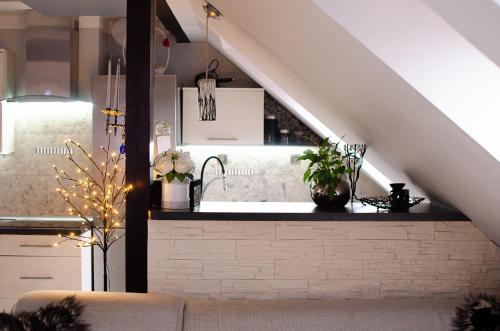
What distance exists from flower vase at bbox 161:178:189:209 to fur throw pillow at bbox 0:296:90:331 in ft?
1.94

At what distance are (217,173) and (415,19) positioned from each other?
12.3 ft

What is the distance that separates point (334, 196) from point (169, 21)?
269cm

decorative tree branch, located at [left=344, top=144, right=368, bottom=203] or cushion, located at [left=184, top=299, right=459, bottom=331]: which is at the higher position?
decorative tree branch, located at [left=344, top=144, right=368, bottom=203]

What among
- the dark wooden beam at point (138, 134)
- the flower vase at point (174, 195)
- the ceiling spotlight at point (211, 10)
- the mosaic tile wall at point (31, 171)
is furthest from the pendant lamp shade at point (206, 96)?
the mosaic tile wall at point (31, 171)

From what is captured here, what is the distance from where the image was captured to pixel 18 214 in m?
4.83

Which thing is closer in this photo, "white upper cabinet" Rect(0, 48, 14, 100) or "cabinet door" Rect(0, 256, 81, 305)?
"cabinet door" Rect(0, 256, 81, 305)

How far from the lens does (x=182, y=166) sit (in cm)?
235

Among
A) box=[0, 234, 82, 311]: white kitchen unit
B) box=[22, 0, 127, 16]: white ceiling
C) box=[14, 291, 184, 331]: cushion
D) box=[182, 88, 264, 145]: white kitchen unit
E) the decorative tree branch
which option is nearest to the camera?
box=[14, 291, 184, 331]: cushion

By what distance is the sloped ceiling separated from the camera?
150 centimetres

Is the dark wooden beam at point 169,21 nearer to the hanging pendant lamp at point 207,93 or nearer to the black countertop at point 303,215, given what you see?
the hanging pendant lamp at point 207,93

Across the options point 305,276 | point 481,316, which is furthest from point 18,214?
point 481,316

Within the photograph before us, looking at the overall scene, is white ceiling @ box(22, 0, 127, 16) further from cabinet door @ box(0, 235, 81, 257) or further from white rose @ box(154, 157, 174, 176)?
cabinet door @ box(0, 235, 81, 257)

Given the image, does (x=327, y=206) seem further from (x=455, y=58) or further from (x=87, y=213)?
(x=87, y=213)

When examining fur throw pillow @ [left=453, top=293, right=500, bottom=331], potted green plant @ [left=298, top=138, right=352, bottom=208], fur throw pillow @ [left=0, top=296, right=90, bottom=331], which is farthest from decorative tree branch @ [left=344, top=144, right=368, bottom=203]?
fur throw pillow @ [left=0, top=296, right=90, bottom=331]
